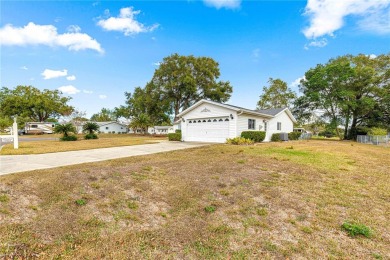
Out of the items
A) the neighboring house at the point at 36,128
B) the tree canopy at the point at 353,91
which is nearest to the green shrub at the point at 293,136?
the tree canopy at the point at 353,91

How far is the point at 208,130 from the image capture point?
18.0 meters

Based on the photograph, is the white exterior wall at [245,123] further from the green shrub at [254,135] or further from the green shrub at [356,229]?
the green shrub at [356,229]

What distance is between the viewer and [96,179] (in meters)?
5.17

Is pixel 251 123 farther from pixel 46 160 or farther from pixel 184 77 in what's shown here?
pixel 184 77

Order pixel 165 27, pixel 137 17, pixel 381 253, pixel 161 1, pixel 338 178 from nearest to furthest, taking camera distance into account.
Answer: pixel 381 253, pixel 338 178, pixel 161 1, pixel 137 17, pixel 165 27

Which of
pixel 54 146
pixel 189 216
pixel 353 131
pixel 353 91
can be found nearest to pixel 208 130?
pixel 54 146

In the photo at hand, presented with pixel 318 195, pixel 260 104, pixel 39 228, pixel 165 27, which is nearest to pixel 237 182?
pixel 318 195

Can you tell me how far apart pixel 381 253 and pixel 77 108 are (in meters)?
66.8

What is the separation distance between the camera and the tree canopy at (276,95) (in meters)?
42.8

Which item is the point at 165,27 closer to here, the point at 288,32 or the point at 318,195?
the point at 288,32

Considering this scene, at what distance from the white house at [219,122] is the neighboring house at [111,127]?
43048mm

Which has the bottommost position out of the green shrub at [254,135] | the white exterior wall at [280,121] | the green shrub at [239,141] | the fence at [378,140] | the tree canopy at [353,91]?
the fence at [378,140]

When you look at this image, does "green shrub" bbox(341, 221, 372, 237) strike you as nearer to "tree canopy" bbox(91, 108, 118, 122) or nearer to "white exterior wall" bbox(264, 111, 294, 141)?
"white exterior wall" bbox(264, 111, 294, 141)

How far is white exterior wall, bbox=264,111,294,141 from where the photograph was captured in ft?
67.7
